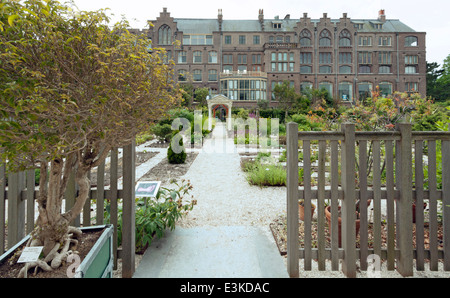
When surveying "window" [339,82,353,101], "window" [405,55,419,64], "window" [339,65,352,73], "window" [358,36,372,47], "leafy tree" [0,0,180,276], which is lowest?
"leafy tree" [0,0,180,276]

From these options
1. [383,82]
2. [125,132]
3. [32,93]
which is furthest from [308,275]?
[383,82]

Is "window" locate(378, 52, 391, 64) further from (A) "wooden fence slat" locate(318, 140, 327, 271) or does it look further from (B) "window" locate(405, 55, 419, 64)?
(A) "wooden fence slat" locate(318, 140, 327, 271)

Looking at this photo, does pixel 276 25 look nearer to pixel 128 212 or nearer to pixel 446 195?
pixel 446 195

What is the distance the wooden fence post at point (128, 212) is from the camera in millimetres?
2557

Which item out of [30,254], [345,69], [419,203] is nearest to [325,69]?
[345,69]

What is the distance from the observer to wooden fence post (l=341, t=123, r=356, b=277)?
250cm

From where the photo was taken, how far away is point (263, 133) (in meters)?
17.2

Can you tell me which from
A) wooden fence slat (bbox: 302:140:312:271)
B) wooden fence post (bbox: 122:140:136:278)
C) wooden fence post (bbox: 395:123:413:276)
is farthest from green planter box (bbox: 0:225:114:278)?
wooden fence post (bbox: 395:123:413:276)

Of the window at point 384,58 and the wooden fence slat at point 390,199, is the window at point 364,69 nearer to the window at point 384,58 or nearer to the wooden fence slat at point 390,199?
the window at point 384,58

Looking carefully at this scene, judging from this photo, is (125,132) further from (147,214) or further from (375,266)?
(375,266)

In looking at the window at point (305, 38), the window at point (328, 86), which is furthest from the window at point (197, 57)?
the window at point (328, 86)

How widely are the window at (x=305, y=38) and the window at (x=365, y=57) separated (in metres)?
7.99

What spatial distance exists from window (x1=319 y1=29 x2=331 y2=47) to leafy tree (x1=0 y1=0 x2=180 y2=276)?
141ft
